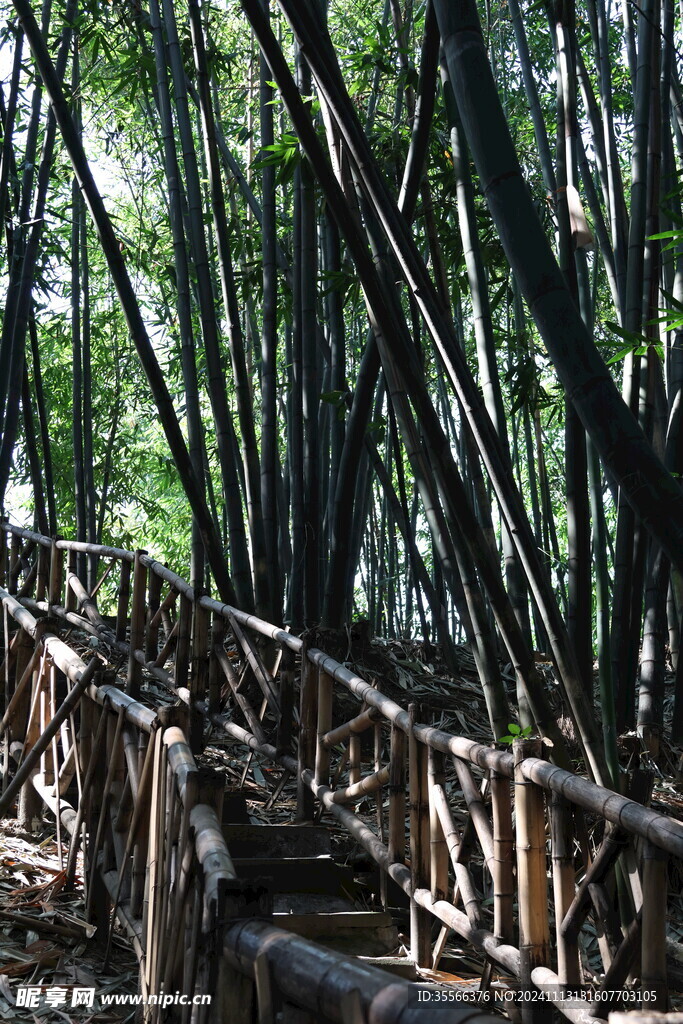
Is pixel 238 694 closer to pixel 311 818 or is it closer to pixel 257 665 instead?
pixel 257 665

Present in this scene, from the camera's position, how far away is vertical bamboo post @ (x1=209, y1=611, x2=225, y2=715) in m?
3.90

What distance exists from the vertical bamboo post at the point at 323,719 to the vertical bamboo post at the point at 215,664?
812 mm

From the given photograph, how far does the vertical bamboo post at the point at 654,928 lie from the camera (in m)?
1.43

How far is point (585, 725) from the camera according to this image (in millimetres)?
2322

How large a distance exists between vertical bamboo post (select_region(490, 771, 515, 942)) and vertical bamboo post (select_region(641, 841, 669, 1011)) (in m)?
0.50

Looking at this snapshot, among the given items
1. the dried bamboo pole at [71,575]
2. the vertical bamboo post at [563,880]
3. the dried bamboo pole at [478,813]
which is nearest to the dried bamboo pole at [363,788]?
the dried bamboo pole at [478,813]

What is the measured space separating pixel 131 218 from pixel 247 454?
5821 mm

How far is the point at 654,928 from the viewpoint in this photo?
1.44m

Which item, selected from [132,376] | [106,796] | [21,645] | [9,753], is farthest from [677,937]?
[132,376]

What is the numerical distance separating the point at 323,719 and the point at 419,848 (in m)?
0.87

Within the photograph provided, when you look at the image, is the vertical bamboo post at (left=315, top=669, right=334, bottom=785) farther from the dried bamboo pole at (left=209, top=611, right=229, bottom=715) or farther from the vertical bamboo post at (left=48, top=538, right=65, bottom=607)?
the vertical bamboo post at (left=48, top=538, right=65, bottom=607)

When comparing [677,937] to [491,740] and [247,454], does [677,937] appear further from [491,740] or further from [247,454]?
[247,454]

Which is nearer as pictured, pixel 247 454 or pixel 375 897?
pixel 375 897

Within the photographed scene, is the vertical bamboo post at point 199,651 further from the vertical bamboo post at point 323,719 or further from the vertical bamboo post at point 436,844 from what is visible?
the vertical bamboo post at point 436,844
